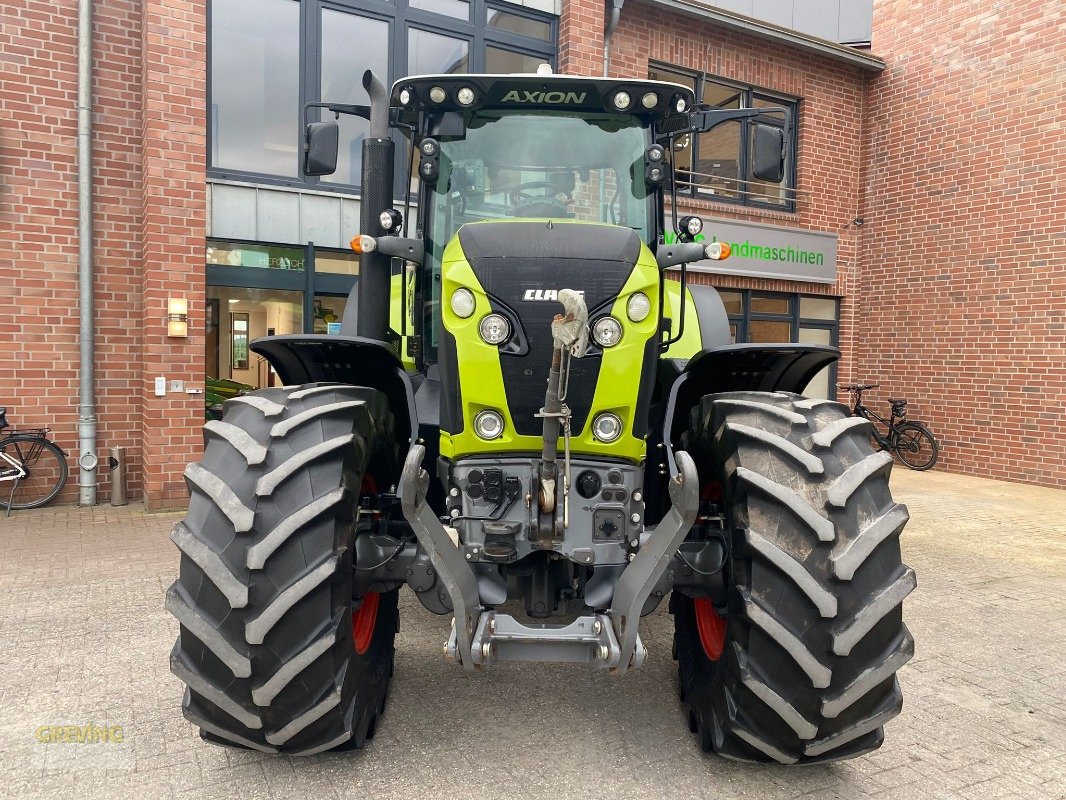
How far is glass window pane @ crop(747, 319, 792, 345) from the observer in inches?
433

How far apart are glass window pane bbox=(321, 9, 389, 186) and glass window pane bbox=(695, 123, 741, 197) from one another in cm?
475

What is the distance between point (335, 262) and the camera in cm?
801

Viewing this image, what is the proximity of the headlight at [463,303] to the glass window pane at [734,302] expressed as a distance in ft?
28.6

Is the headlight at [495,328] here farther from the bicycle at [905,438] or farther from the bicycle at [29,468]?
the bicycle at [905,438]

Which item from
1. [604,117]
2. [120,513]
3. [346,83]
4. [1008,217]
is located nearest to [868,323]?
[1008,217]

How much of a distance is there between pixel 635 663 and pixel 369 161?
269 cm

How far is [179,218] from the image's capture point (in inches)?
269

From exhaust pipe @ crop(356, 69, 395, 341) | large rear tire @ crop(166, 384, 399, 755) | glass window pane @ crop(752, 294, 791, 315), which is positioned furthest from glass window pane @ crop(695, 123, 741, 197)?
large rear tire @ crop(166, 384, 399, 755)

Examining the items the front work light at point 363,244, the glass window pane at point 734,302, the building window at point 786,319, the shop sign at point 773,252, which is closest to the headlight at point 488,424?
the front work light at point 363,244

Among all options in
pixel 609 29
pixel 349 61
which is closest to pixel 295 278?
pixel 349 61

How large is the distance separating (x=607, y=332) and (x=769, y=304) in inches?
361

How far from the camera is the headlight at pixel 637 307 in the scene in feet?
8.77

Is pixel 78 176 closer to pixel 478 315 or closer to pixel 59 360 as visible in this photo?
pixel 59 360

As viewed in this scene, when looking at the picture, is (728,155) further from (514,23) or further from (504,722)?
(504,722)
